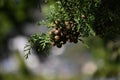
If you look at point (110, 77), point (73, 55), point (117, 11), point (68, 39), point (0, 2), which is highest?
point (73, 55)

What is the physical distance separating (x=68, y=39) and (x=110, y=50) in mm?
2057

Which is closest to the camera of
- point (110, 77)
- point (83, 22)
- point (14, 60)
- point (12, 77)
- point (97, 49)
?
point (83, 22)

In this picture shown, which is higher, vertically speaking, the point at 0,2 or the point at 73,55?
the point at 73,55

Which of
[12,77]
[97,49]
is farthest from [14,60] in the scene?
[97,49]

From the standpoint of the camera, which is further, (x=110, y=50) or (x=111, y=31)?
(x=110, y=50)

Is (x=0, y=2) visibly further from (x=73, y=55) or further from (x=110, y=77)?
(x=73, y=55)

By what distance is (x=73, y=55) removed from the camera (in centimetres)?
3306

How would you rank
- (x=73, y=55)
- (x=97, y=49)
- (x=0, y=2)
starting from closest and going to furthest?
(x=0, y=2) < (x=97, y=49) < (x=73, y=55)

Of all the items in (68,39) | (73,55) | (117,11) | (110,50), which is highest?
(73,55)

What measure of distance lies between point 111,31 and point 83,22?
0.45 ft

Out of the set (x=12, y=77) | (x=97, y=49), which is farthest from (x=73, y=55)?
(x=97, y=49)

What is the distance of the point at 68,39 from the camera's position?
5.00 ft

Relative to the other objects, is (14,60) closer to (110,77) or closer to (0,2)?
(110,77)

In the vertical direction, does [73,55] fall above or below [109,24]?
above
